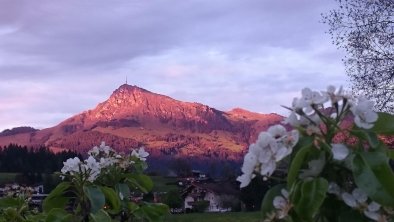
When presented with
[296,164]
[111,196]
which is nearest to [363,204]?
[296,164]

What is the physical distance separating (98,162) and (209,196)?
44.0 m

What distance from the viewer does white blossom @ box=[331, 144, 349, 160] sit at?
144cm

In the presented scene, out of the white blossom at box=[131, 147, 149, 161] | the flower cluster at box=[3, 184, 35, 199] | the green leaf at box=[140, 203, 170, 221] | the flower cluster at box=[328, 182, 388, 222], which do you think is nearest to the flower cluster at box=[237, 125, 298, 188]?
the flower cluster at box=[328, 182, 388, 222]

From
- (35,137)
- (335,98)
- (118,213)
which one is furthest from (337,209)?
(35,137)

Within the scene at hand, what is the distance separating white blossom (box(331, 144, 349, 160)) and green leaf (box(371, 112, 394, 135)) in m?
0.17

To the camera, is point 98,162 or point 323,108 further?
point 98,162

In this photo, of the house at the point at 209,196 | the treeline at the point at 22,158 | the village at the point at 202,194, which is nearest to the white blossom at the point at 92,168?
the treeline at the point at 22,158

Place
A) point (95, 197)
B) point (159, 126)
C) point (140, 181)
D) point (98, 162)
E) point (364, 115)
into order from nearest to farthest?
point (364, 115)
point (95, 197)
point (98, 162)
point (140, 181)
point (159, 126)

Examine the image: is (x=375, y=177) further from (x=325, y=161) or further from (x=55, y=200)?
(x=55, y=200)

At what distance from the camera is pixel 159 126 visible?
430ft

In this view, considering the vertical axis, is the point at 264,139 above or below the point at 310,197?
above

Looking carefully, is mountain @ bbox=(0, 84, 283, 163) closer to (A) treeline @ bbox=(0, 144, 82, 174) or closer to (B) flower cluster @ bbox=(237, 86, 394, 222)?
(A) treeline @ bbox=(0, 144, 82, 174)

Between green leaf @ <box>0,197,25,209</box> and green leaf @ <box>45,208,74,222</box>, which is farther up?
green leaf @ <box>0,197,25,209</box>

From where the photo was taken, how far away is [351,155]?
4.75ft
